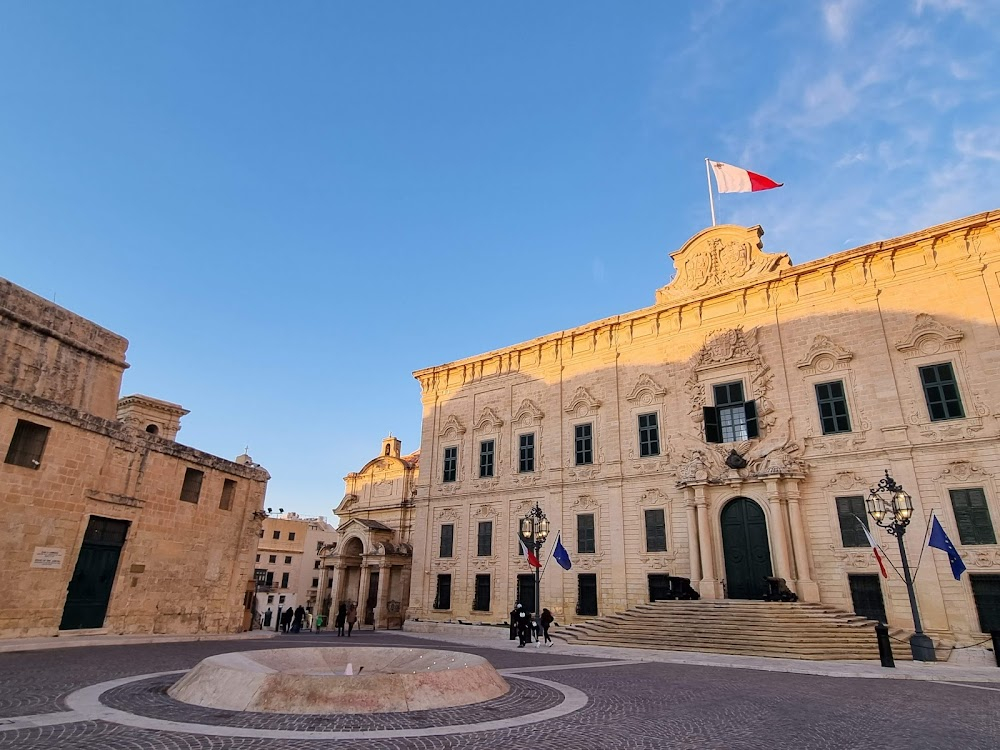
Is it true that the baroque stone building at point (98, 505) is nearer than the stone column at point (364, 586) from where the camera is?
Yes

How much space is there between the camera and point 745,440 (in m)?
21.6

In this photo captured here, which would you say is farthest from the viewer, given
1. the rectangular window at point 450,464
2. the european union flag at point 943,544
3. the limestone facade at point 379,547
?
the limestone facade at point 379,547

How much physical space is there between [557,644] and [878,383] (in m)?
14.0

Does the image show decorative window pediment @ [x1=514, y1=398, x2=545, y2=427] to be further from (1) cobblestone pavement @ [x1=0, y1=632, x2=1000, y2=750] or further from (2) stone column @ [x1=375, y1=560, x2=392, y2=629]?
(1) cobblestone pavement @ [x1=0, y1=632, x2=1000, y2=750]

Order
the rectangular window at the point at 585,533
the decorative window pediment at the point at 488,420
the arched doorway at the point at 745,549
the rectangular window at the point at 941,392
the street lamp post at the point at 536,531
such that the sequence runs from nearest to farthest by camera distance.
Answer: the rectangular window at the point at 941,392
the street lamp post at the point at 536,531
the arched doorway at the point at 745,549
the rectangular window at the point at 585,533
the decorative window pediment at the point at 488,420

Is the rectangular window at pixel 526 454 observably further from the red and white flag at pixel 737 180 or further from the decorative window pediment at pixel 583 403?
the red and white flag at pixel 737 180

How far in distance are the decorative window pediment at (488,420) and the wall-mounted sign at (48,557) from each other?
17699 mm

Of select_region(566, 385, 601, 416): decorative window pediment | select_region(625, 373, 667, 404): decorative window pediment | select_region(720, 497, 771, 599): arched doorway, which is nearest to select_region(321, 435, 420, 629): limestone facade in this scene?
select_region(566, 385, 601, 416): decorative window pediment

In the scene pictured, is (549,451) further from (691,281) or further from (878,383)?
(878,383)

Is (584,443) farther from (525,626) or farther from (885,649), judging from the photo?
(885,649)

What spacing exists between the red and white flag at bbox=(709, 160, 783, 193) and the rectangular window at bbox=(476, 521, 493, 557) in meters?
17.8

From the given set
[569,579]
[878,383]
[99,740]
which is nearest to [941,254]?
[878,383]

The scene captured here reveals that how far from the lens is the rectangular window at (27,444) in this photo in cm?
1338

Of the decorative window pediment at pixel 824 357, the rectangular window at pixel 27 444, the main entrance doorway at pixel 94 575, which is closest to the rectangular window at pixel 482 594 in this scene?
the main entrance doorway at pixel 94 575
